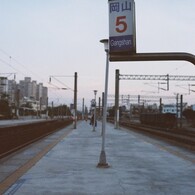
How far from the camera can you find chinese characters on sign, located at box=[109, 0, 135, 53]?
1008 centimetres

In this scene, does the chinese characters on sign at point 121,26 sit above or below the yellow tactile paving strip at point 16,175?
above

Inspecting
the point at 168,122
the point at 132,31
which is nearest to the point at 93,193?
the point at 132,31

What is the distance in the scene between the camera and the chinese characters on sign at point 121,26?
33.1 ft

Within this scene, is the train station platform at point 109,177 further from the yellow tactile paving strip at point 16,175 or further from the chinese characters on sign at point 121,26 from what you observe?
the chinese characters on sign at point 121,26

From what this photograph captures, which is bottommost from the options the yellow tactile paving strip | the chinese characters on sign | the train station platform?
the train station platform

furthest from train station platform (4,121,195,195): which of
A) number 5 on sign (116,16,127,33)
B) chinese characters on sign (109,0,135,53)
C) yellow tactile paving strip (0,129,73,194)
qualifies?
number 5 on sign (116,16,127,33)

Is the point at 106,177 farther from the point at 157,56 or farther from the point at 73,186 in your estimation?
the point at 157,56

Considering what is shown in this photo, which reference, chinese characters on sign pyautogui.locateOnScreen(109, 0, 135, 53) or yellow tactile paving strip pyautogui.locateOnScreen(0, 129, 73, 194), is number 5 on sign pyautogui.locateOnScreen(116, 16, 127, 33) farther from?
yellow tactile paving strip pyautogui.locateOnScreen(0, 129, 73, 194)

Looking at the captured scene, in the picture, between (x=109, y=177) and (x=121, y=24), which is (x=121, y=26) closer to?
(x=121, y=24)

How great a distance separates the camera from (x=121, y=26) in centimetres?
1041

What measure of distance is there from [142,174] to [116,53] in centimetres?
→ 334

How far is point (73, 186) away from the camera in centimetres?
850

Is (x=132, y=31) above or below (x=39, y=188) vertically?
above

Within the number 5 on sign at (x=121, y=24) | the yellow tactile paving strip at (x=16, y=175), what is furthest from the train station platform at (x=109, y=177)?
the number 5 on sign at (x=121, y=24)
